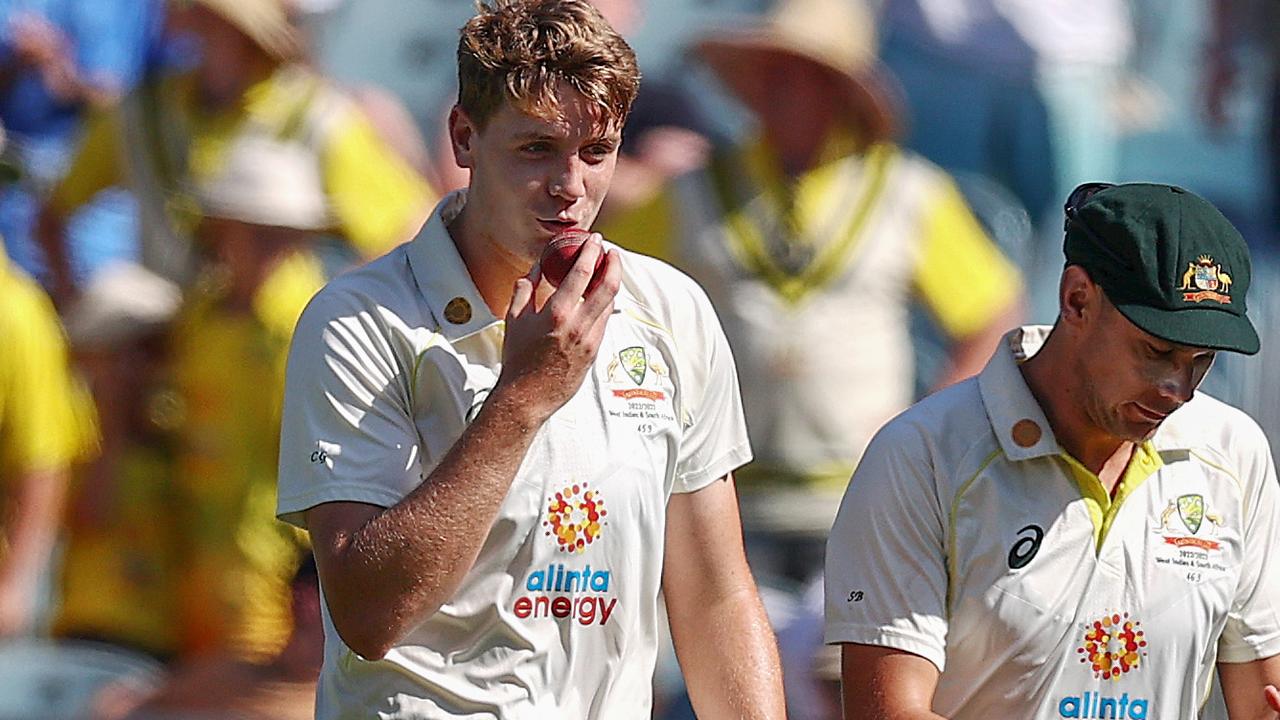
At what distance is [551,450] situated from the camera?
288 centimetres

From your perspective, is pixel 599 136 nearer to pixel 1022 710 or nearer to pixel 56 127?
pixel 1022 710

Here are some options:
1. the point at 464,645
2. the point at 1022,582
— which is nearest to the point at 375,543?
the point at 464,645

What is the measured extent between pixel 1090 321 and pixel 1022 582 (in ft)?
1.20

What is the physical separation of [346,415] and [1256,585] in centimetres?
131

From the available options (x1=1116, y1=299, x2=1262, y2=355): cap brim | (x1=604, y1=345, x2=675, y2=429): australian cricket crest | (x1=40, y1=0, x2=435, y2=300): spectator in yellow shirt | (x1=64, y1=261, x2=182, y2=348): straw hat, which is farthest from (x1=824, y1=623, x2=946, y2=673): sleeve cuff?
(x1=64, y1=261, x2=182, y2=348): straw hat

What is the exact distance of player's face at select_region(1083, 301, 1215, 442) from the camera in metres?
2.94

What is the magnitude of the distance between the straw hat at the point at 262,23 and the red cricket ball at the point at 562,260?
10.5 ft

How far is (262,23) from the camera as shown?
585cm

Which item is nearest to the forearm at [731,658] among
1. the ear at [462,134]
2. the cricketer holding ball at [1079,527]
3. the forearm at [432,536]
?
the cricketer holding ball at [1079,527]

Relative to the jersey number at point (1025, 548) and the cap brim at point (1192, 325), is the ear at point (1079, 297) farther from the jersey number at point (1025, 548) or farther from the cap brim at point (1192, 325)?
the jersey number at point (1025, 548)

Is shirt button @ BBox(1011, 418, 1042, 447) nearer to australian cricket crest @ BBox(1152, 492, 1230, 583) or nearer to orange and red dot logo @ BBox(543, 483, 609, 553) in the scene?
australian cricket crest @ BBox(1152, 492, 1230, 583)

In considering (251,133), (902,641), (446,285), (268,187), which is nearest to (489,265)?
(446,285)

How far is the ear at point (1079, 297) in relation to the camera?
300 cm

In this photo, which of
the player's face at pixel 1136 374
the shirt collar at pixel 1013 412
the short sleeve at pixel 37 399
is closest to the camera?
the player's face at pixel 1136 374
